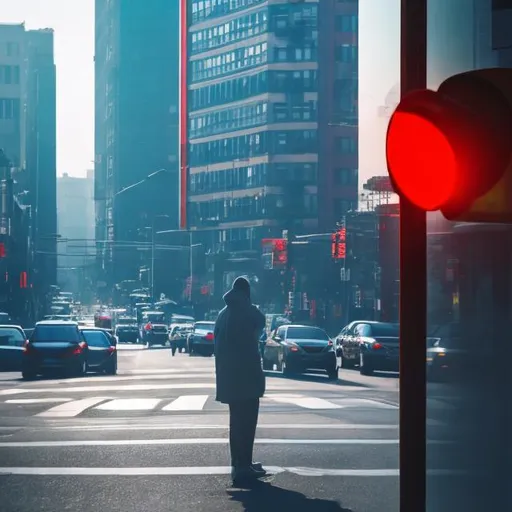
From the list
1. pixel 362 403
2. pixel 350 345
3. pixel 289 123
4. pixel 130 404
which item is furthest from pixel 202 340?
pixel 289 123

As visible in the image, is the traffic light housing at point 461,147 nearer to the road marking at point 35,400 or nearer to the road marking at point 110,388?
the road marking at point 35,400

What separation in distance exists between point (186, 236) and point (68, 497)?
13499 cm

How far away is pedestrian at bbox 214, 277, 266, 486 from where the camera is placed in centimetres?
1117

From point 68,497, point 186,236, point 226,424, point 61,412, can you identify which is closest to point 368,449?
point 226,424

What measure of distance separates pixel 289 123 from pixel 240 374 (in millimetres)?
98875

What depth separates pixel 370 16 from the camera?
7008mm

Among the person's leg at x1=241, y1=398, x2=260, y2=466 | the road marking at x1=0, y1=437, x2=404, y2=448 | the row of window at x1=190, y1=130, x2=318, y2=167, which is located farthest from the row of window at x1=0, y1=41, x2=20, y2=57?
the person's leg at x1=241, y1=398, x2=260, y2=466

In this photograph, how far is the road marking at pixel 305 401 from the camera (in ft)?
68.7

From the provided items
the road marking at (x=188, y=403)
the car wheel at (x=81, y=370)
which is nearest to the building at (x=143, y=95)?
the car wheel at (x=81, y=370)

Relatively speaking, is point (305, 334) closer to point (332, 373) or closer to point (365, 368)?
point (365, 368)

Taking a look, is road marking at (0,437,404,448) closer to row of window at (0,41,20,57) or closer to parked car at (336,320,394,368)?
parked car at (336,320,394,368)

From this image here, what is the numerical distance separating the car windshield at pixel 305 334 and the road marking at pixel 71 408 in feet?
41.8

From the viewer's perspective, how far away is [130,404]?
21312 millimetres

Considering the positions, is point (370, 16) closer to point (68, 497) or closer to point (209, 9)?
point (68, 497)
